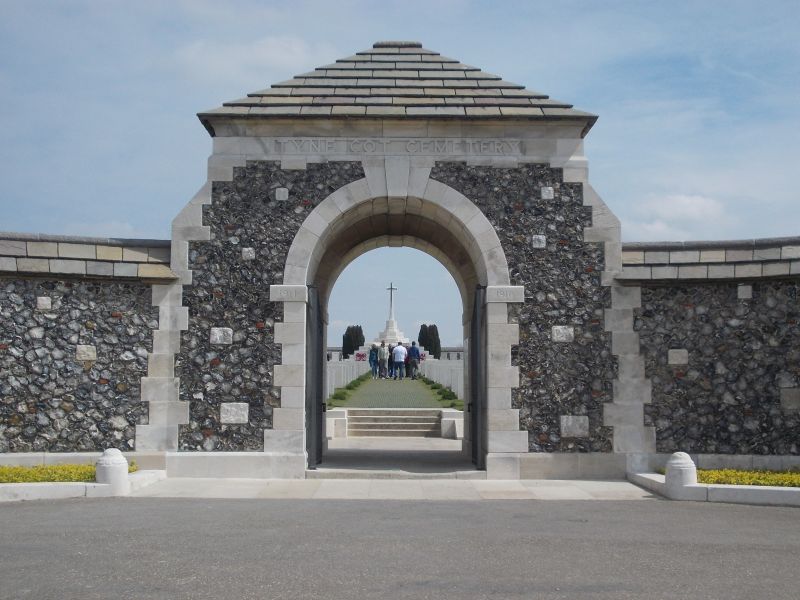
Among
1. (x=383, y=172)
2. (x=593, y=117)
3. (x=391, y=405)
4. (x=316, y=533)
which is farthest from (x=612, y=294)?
(x=391, y=405)

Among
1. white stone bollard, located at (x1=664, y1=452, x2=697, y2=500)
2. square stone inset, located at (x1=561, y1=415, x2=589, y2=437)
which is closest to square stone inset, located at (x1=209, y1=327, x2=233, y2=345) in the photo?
square stone inset, located at (x1=561, y1=415, x2=589, y2=437)

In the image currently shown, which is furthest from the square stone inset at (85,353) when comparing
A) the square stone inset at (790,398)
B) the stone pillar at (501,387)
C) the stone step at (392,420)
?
the stone step at (392,420)

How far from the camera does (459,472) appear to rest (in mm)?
12641

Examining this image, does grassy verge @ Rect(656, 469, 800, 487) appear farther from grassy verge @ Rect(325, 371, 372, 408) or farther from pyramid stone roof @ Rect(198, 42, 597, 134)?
grassy verge @ Rect(325, 371, 372, 408)

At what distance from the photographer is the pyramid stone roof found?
1280 cm

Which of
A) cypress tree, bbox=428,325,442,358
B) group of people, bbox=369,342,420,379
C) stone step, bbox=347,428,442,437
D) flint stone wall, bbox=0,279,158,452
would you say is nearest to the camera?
flint stone wall, bbox=0,279,158,452

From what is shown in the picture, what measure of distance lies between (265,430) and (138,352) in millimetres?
1939

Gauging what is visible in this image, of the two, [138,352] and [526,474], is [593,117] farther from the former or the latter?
[138,352]

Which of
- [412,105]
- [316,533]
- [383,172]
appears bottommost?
[316,533]

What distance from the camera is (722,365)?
12375mm

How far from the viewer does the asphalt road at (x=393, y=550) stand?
628 centimetres

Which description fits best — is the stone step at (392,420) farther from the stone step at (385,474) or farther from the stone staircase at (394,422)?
the stone step at (385,474)

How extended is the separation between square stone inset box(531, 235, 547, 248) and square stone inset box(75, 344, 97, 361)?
592 centimetres

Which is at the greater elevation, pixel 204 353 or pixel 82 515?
pixel 204 353
